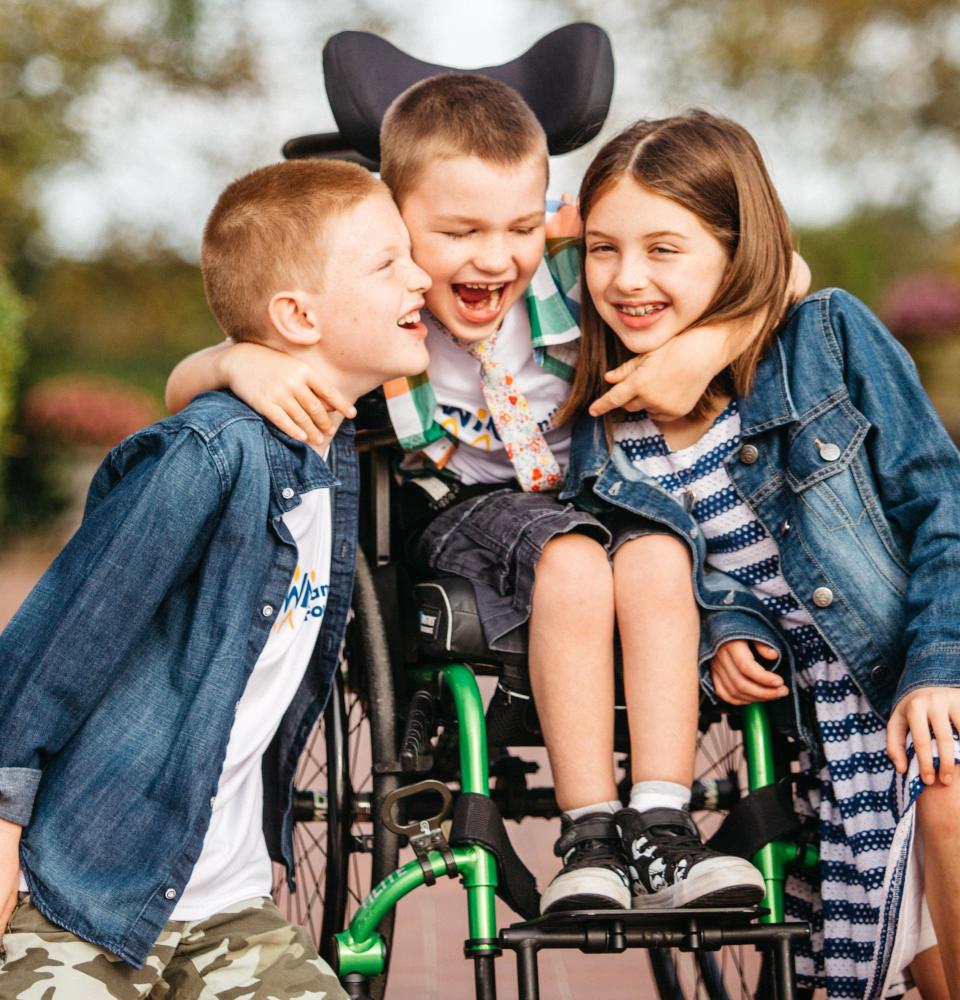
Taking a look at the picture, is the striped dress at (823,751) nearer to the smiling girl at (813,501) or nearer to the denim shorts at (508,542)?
the smiling girl at (813,501)

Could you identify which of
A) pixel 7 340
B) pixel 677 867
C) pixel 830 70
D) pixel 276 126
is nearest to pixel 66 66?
pixel 276 126

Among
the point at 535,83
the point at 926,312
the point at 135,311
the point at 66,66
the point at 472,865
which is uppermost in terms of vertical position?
the point at 66,66

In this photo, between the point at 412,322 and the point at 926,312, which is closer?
the point at 412,322

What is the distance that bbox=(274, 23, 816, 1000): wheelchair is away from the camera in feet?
5.85

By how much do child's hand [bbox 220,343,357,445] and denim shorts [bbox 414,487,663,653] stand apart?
11.2 inches

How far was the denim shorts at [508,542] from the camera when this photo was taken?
2.01m

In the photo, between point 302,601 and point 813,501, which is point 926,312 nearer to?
point 813,501

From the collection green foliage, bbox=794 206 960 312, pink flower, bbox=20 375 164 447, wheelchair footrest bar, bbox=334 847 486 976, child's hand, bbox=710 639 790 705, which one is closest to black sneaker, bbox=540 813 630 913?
wheelchair footrest bar, bbox=334 847 486 976

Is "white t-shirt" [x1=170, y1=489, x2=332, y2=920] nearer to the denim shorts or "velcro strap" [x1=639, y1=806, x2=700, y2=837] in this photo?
the denim shorts

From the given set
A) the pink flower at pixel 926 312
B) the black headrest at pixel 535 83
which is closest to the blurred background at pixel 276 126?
the pink flower at pixel 926 312

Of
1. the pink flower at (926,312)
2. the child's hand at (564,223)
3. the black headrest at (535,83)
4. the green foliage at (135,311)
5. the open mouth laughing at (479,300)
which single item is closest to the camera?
the open mouth laughing at (479,300)

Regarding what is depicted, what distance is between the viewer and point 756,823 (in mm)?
1944

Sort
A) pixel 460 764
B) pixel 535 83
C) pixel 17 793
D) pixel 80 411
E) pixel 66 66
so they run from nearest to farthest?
pixel 17 793
pixel 460 764
pixel 535 83
pixel 80 411
pixel 66 66

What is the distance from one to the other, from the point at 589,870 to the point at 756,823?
291 millimetres
